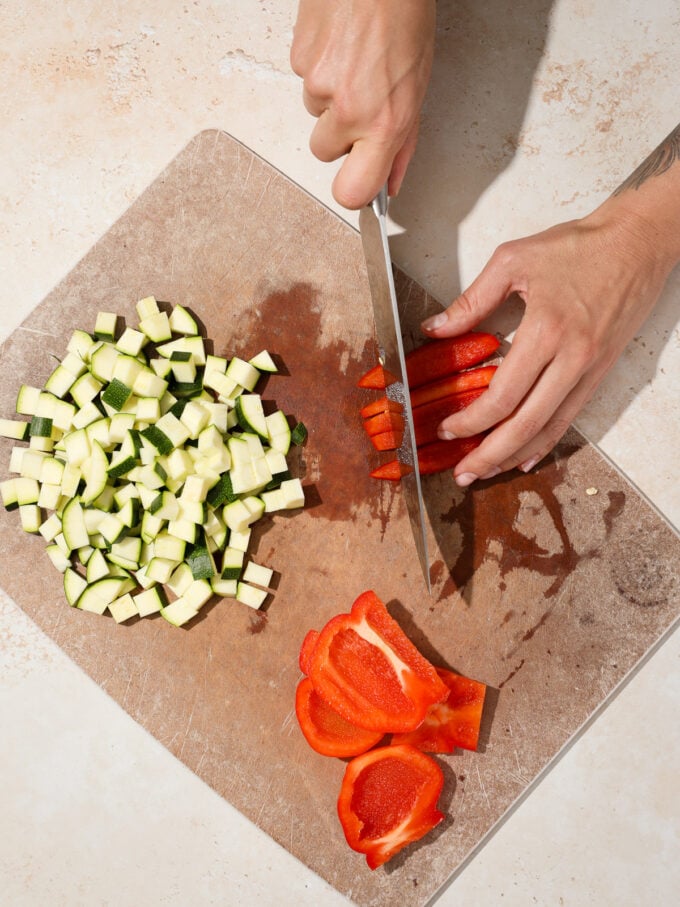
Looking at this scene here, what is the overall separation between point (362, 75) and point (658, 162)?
45.1 inches

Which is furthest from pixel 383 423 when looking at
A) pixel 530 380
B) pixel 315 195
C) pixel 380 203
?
pixel 315 195

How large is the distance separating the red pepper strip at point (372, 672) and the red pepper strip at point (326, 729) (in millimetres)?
95

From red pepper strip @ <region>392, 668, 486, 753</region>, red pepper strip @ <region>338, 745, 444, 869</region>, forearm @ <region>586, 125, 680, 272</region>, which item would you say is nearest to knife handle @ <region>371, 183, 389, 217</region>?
forearm @ <region>586, 125, 680, 272</region>

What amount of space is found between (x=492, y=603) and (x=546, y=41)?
2.20 metres

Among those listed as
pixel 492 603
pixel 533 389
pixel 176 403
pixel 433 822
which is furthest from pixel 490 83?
pixel 433 822

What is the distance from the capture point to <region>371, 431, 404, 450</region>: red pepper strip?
2.64 meters

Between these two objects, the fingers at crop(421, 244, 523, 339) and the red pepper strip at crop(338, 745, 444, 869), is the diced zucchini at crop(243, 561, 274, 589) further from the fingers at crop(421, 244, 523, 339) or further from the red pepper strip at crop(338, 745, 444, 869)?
the fingers at crop(421, 244, 523, 339)

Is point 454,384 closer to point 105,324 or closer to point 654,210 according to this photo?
point 654,210

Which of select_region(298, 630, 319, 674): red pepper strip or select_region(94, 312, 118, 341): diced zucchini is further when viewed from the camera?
select_region(94, 312, 118, 341): diced zucchini

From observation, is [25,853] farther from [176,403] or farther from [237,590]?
[176,403]

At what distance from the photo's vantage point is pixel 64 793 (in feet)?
9.39

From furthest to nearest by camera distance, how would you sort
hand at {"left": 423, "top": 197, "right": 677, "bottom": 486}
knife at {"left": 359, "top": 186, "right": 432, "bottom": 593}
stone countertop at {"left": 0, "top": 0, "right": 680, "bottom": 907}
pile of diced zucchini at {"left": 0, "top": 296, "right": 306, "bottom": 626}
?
Result: stone countertop at {"left": 0, "top": 0, "right": 680, "bottom": 907} < pile of diced zucchini at {"left": 0, "top": 296, "right": 306, "bottom": 626} < hand at {"left": 423, "top": 197, "right": 677, "bottom": 486} < knife at {"left": 359, "top": 186, "right": 432, "bottom": 593}

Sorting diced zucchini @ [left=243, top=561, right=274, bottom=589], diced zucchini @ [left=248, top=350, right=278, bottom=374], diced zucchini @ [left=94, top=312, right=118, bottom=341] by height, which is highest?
diced zucchini @ [left=248, top=350, right=278, bottom=374]

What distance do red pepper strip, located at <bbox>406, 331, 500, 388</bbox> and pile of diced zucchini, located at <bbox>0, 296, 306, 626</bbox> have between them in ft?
1.71
